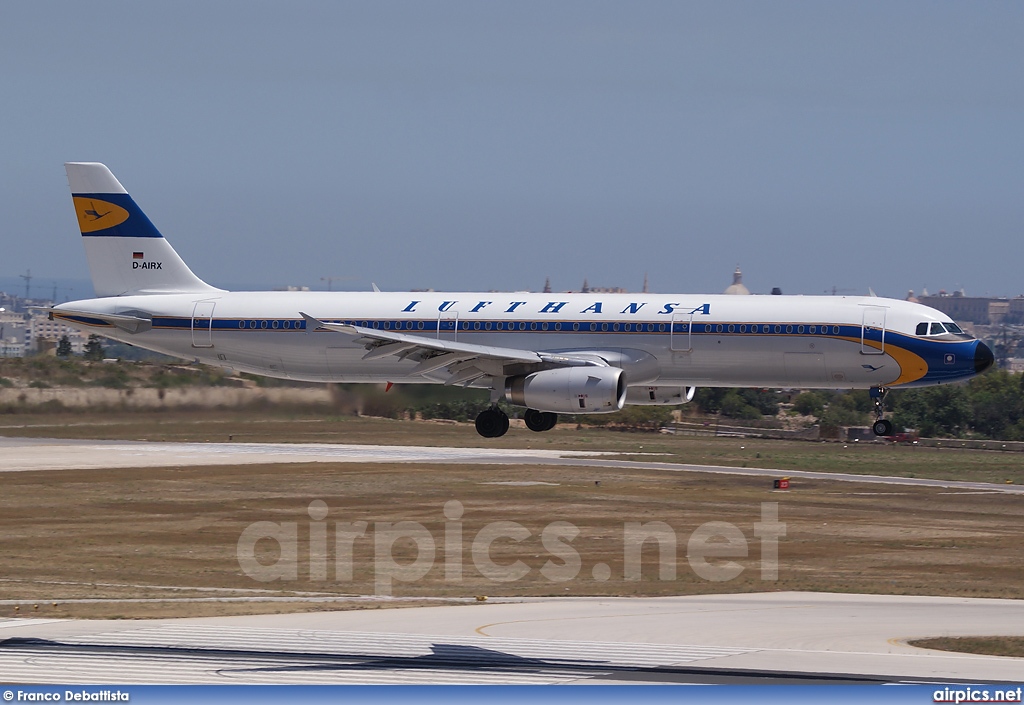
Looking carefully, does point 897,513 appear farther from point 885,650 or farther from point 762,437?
point 762,437

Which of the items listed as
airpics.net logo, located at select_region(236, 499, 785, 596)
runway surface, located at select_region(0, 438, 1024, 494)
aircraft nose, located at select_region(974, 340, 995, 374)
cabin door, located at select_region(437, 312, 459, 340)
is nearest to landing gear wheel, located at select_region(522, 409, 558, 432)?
cabin door, located at select_region(437, 312, 459, 340)

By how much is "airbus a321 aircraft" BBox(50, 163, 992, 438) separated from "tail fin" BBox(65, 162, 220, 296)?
60.1 inches

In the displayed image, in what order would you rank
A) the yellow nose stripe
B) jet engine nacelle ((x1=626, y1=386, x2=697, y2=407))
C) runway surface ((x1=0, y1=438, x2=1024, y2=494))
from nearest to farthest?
jet engine nacelle ((x1=626, y1=386, x2=697, y2=407))
the yellow nose stripe
runway surface ((x1=0, y1=438, x2=1024, y2=494))

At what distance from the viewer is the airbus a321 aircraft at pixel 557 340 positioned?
1820 inches

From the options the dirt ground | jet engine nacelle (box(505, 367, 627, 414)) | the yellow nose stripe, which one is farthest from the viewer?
the yellow nose stripe

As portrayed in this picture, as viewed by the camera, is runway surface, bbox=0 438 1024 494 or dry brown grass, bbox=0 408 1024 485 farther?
dry brown grass, bbox=0 408 1024 485

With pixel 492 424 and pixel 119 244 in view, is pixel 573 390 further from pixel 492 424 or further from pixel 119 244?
pixel 119 244

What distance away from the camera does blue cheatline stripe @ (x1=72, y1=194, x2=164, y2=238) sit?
53969 millimetres

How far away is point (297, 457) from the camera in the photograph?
79.6m

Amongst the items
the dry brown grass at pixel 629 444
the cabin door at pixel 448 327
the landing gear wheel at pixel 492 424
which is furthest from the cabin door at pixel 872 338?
the dry brown grass at pixel 629 444

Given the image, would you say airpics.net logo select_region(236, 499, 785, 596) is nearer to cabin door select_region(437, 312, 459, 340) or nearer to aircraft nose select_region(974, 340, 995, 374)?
cabin door select_region(437, 312, 459, 340)

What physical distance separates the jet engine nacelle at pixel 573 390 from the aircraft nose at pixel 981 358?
1191 centimetres

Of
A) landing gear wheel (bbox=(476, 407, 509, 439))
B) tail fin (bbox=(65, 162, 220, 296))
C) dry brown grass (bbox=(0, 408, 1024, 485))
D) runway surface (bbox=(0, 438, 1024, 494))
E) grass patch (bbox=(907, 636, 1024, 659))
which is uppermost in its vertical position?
tail fin (bbox=(65, 162, 220, 296))

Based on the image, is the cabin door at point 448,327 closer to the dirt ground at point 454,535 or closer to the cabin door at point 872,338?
the dirt ground at point 454,535
